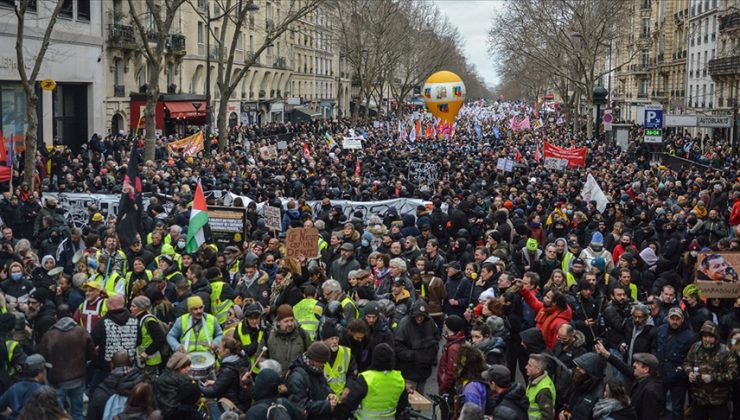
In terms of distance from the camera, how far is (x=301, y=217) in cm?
1616

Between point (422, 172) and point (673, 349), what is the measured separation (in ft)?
52.2

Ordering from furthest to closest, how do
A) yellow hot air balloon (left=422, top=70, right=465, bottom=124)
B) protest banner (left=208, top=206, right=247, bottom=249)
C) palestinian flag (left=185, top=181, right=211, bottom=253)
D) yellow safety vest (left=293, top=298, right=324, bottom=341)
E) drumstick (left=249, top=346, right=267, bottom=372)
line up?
yellow hot air balloon (left=422, top=70, right=465, bottom=124)
protest banner (left=208, top=206, right=247, bottom=249)
palestinian flag (left=185, top=181, right=211, bottom=253)
yellow safety vest (left=293, top=298, right=324, bottom=341)
drumstick (left=249, top=346, right=267, bottom=372)

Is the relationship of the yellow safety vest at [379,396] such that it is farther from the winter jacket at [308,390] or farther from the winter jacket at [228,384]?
the winter jacket at [228,384]

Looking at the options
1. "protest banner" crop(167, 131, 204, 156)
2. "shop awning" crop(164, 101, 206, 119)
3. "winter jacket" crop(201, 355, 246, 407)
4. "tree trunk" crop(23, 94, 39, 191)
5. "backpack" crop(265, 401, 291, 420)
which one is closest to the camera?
Result: "backpack" crop(265, 401, 291, 420)

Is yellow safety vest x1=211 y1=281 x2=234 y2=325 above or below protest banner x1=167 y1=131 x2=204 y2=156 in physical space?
below

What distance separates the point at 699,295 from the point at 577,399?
10.5 feet

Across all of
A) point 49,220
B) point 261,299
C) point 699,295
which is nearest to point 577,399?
point 699,295

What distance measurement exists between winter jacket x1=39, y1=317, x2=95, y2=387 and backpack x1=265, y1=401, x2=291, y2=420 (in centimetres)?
269

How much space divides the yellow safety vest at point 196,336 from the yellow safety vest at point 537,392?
2.93m

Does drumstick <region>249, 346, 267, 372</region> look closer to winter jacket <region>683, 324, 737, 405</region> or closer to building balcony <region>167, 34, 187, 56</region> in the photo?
winter jacket <region>683, 324, 737, 405</region>

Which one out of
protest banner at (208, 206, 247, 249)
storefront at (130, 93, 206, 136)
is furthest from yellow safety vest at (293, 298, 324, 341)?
storefront at (130, 93, 206, 136)

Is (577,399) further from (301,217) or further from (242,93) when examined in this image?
(242,93)

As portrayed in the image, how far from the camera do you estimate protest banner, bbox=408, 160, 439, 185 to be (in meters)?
24.0

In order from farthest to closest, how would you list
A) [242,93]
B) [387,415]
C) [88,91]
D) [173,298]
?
[242,93] → [88,91] → [173,298] → [387,415]
